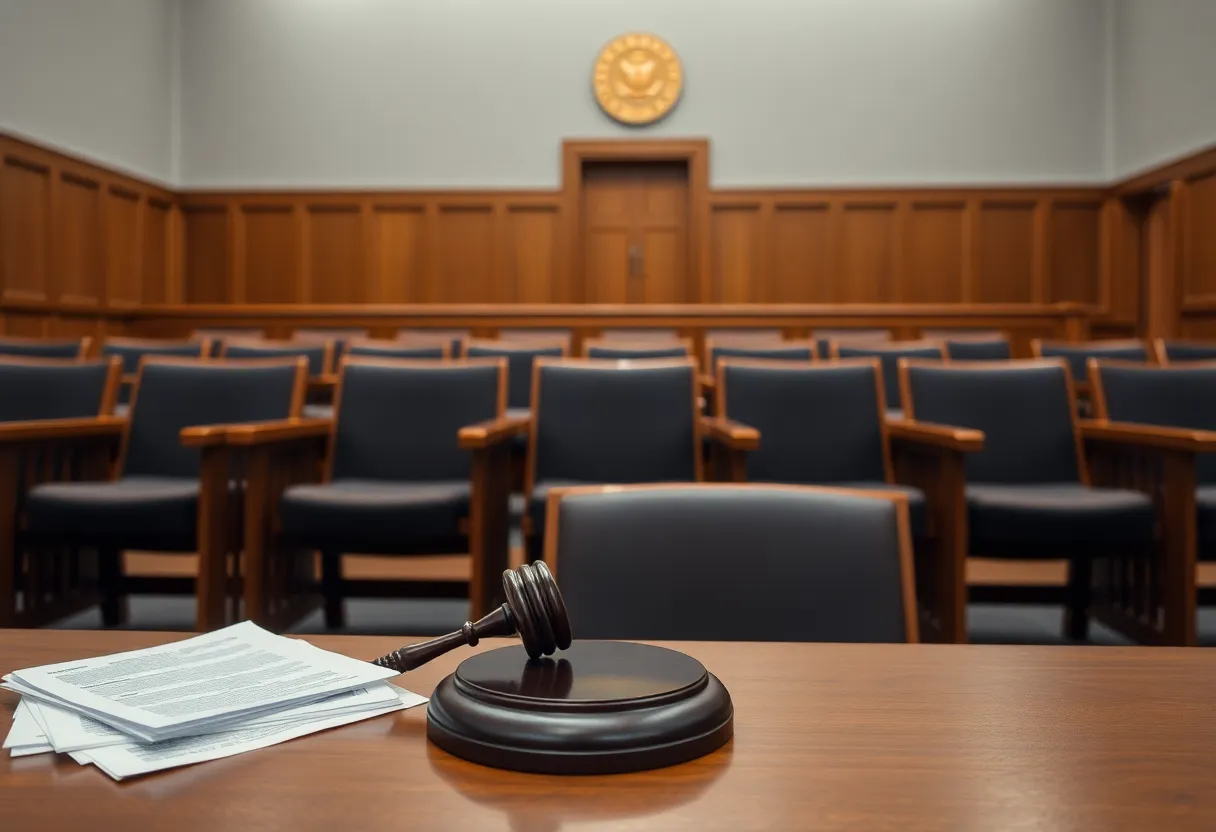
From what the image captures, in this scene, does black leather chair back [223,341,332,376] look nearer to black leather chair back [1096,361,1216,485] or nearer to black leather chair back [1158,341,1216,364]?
black leather chair back [1096,361,1216,485]

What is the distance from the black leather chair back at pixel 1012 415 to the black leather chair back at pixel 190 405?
1.74 m

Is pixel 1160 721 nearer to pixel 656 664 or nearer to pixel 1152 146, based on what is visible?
pixel 656 664

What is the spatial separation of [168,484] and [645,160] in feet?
16.9

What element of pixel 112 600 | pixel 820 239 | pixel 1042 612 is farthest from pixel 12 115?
pixel 1042 612

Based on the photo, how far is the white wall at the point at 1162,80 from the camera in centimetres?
593

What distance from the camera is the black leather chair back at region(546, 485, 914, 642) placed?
0.96 meters

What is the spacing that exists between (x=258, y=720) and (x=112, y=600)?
2.32 metres

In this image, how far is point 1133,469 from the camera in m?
2.50

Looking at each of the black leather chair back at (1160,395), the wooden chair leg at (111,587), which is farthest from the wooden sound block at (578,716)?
the black leather chair back at (1160,395)

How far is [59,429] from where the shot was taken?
2.47 metres

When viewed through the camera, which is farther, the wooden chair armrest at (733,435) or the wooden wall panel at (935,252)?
the wooden wall panel at (935,252)

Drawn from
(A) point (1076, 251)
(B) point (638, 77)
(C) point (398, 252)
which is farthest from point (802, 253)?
(C) point (398, 252)

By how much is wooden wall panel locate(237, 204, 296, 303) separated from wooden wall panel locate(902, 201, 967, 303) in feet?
14.4

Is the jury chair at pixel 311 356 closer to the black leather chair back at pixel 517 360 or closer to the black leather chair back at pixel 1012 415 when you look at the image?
the black leather chair back at pixel 517 360
